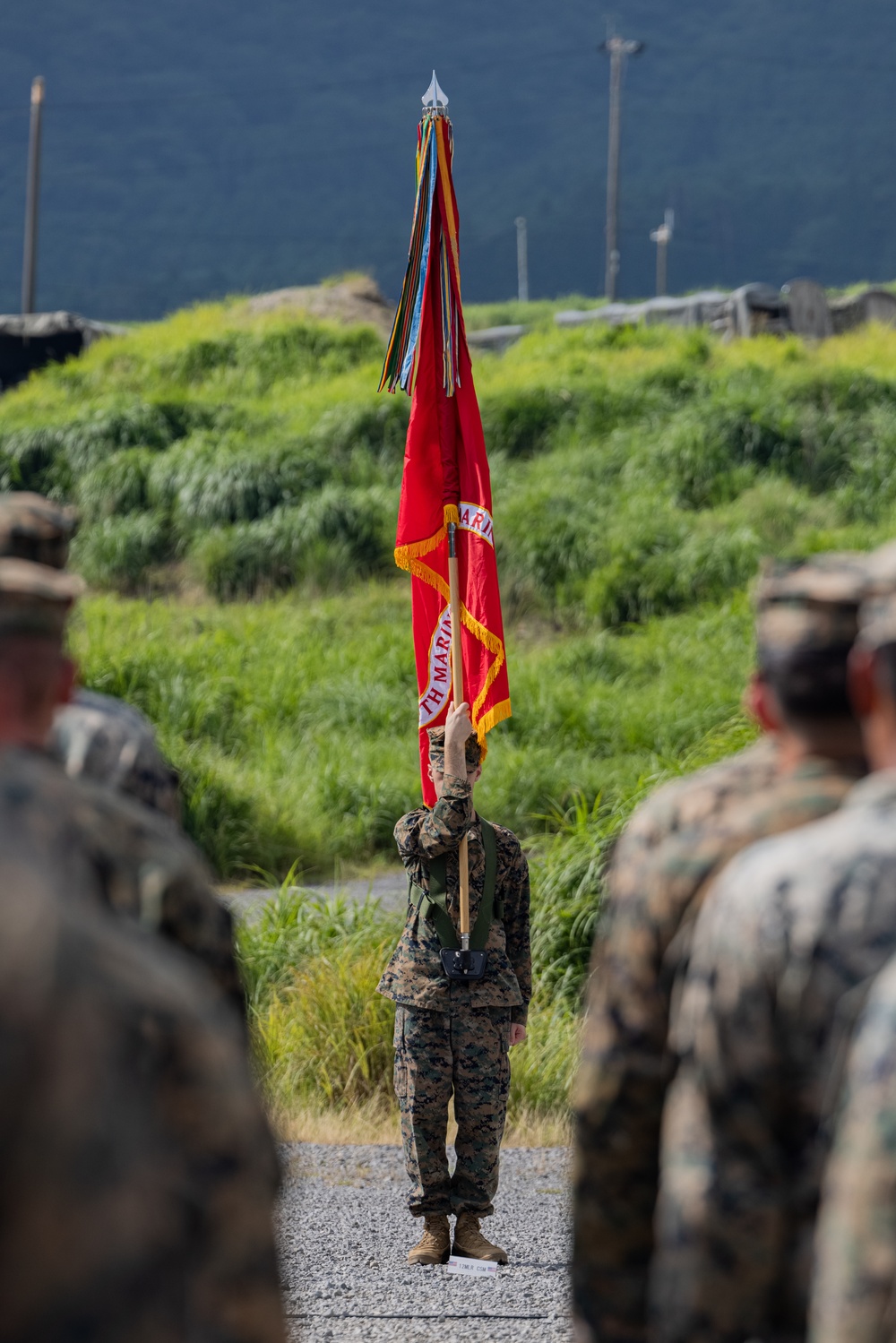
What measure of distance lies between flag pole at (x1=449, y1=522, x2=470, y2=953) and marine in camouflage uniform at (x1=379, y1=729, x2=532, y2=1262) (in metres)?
0.06

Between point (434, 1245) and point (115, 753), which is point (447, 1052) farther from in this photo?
point (115, 753)

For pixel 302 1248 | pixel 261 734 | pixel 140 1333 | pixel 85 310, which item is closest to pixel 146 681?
pixel 261 734

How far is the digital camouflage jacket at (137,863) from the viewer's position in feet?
5.27

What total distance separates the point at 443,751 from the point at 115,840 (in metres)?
3.58

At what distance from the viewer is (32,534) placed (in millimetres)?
2832

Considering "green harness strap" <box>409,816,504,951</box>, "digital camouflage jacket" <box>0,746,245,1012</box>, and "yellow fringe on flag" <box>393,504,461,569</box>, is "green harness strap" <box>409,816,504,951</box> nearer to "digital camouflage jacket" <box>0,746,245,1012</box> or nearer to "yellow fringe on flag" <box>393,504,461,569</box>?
"yellow fringe on flag" <box>393,504,461,569</box>

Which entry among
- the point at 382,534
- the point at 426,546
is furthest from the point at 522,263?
the point at 426,546

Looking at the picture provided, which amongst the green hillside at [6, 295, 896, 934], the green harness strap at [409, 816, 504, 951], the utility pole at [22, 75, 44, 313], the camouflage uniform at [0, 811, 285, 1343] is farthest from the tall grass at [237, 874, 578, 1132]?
the utility pole at [22, 75, 44, 313]

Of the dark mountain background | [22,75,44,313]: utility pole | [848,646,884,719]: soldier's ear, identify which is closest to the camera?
[848,646,884,719]: soldier's ear

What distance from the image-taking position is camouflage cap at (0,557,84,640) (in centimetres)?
235

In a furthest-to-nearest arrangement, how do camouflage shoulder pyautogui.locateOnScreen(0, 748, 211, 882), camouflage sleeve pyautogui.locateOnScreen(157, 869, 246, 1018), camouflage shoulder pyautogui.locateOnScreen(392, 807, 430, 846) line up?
camouflage shoulder pyautogui.locateOnScreen(392, 807, 430, 846) → camouflage sleeve pyautogui.locateOnScreen(157, 869, 246, 1018) → camouflage shoulder pyautogui.locateOnScreen(0, 748, 211, 882)

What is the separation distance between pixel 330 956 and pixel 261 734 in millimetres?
6844

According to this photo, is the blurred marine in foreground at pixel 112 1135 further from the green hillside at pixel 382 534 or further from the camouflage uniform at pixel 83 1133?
the green hillside at pixel 382 534

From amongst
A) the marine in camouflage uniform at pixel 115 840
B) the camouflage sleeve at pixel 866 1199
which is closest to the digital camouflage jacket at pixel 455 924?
the marine in camouflage uniform at pixel 115 840
